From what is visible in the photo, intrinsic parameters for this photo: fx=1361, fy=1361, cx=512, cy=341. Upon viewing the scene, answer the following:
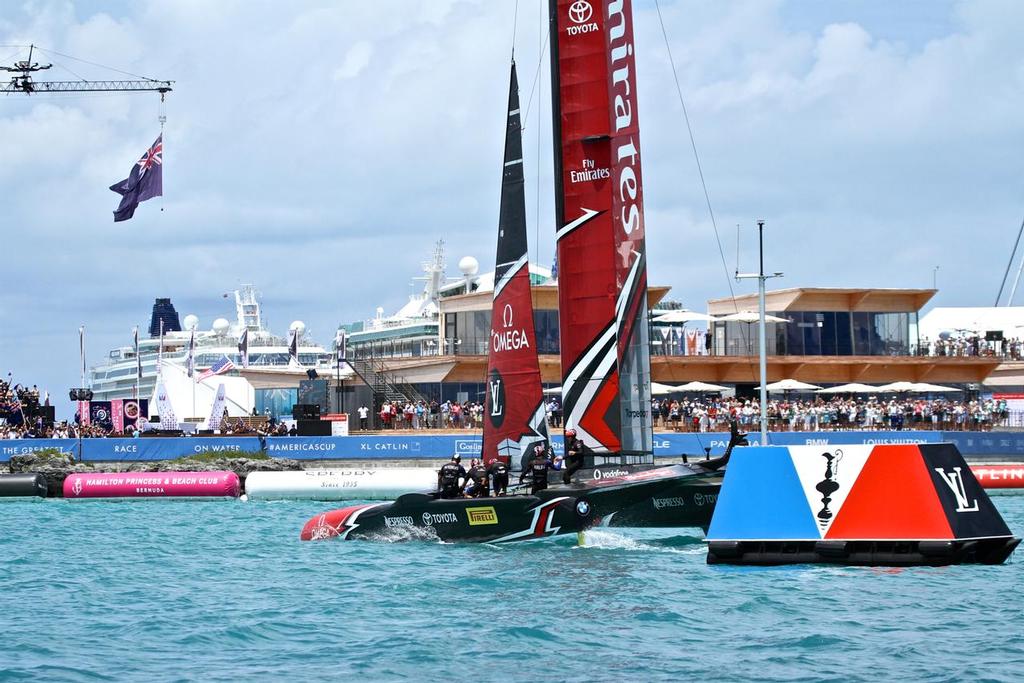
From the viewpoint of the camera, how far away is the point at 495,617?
49.3 ft

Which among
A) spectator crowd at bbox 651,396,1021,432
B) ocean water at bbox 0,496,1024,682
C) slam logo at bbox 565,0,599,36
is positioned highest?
slam logo at bbox 565,0,599,36

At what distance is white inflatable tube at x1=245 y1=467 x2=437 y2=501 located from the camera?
34938 millimetres

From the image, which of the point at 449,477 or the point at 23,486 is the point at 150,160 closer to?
the point at 23,486

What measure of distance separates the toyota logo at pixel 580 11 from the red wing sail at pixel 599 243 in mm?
18

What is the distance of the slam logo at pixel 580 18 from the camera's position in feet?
82.1

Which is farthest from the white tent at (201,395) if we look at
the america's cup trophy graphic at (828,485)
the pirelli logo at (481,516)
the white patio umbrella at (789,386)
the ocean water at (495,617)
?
the america's cup trophy graphic at (828,485)

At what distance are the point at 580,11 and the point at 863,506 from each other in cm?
1196

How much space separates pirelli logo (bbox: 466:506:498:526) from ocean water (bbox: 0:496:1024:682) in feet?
1.59

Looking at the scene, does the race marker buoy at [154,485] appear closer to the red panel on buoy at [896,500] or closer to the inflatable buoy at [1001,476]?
the inflatable buoy at [1001,476]

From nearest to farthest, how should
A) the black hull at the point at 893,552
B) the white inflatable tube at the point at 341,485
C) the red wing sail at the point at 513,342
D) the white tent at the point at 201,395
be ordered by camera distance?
the black hull at the point at 893,552 < the red wing sail at the point at 513,342 < the white inflatable tube at the point at 341,485 < the white tent at the point at 201,395

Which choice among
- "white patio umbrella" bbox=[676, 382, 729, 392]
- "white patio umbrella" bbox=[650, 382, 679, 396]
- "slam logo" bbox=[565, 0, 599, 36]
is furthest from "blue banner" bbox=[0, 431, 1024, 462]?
"slam logo" bbox=[565, 0, 599, 36]

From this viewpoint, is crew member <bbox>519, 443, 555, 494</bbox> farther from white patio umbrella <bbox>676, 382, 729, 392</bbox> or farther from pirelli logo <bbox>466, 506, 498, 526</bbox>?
white patio umbrella <bbox>676, 382, 729, 392</bbox>

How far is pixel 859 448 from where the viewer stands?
17.0 meters

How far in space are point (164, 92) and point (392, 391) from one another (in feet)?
131
